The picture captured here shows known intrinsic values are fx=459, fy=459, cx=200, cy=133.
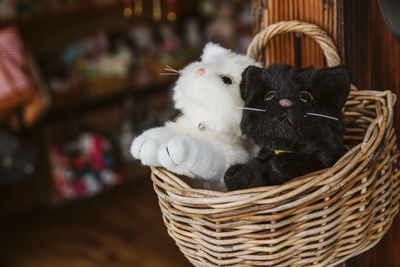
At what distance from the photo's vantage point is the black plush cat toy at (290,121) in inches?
30.4

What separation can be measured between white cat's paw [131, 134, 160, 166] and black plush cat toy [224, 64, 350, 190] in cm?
14

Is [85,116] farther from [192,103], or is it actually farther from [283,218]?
[283,218]

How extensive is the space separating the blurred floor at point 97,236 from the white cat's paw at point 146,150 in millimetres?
1270

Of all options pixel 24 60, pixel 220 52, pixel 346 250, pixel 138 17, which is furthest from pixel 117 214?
pixel 346 250

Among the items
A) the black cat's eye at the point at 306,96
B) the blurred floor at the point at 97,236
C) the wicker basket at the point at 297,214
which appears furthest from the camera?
the blurred floor at the point at 97,236

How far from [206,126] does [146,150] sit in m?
0.14

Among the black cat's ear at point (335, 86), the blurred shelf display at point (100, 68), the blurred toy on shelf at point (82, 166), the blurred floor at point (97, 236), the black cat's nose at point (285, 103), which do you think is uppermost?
the black cat's ear at point (335, 86)

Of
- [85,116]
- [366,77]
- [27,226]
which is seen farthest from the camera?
[85,116]

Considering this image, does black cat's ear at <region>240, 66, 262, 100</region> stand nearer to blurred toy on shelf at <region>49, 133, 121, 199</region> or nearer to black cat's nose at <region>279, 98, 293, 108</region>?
black cat's nose at <region>279, 98, 293, 108</region>

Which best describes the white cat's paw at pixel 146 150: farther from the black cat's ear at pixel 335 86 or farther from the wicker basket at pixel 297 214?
the black cat's ear at pixel 335 86

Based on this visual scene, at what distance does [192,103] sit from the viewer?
3.04ft

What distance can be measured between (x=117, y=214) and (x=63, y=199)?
11.6 inches

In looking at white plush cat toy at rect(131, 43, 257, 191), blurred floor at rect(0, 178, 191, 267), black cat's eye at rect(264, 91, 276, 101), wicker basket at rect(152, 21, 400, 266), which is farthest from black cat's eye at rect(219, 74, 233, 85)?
blurred floor at rect(0, 178, 191, 267)

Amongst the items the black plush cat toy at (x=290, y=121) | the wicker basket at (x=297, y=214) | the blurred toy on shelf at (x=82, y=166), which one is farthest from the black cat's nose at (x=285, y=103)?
the blurred toy on shelf at (x=82, y=166)
